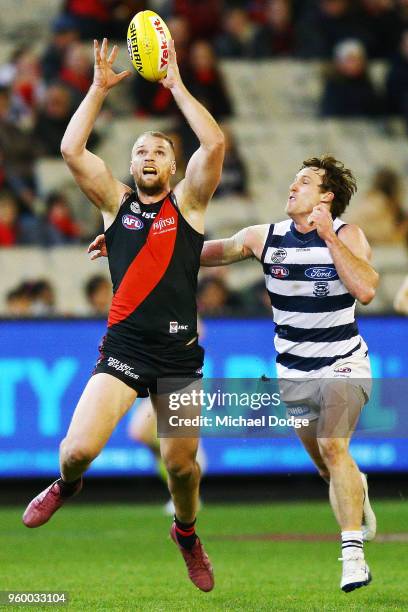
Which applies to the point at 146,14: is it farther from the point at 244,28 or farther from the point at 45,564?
the point at 244,28

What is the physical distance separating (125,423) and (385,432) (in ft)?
8.44

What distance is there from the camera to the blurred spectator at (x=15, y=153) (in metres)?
15.9

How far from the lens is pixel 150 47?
25.9ft

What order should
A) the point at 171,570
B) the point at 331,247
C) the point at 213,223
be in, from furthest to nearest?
1. the point at 213,223
2. the point at 171,570
3. the point at 331,247

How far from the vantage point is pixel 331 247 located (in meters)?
7.80

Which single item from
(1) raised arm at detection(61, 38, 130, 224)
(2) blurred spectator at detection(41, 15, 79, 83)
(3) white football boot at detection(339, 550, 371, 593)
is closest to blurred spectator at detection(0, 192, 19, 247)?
(2) blurred spectator at detection(41, 15, 79, 83)

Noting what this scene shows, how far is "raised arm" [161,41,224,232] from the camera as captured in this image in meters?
7.68

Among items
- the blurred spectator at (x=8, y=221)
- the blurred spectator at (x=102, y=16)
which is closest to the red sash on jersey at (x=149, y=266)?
the blurred spectator at (x=8, y=221)

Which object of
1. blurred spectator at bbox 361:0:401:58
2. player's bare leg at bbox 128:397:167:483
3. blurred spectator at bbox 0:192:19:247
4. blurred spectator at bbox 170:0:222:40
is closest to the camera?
player's bare leg at bbox 128:397:167:483

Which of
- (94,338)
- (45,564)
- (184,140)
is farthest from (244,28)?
(45,564)

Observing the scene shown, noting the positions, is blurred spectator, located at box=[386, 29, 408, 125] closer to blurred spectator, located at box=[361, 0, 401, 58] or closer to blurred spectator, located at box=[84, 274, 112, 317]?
blurred spectator, located at box=[361, 0, 401, 58]

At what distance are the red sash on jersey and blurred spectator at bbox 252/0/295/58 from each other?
1073cm

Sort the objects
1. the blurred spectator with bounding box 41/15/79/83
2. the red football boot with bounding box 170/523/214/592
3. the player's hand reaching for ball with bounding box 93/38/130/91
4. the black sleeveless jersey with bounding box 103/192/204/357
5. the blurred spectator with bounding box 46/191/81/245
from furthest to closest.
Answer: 1. the blurred spectator with bounding box 41/15/79/83
2. the blurred spectator with bounding box 46/191/81/245
3. the red football boot with bounding box 170/523/214/592
4. the player's hand reaching for ball with bounding box 93/38/130/91
5. the black sleeveless jersey with bounding box 103/192/204/357

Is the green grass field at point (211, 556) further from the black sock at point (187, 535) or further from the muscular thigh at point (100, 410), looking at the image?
the muscular thigh at point (100, 410)
